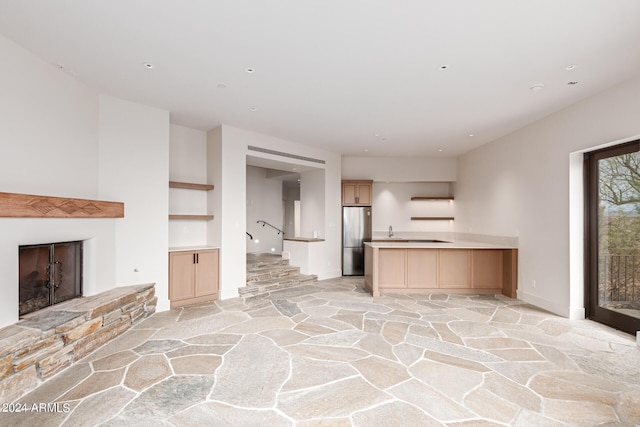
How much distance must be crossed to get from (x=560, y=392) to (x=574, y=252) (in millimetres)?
2667

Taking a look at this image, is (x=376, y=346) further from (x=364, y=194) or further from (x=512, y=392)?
(x=364, y=194)

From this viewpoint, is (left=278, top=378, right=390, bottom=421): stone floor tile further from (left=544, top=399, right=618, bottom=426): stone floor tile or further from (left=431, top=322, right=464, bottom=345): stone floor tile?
(left=431, top=322, right=464, bottom=345): stone floor tile

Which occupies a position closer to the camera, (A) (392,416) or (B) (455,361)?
(A) (392,416)

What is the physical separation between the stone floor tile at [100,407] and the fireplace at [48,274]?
4.59ft

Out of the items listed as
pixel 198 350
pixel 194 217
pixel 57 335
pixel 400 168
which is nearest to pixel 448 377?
pixel 198 350

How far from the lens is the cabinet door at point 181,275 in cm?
484

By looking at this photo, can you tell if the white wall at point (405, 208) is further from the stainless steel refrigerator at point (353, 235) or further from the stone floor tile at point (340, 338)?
the stone floor tile at point (340, 338)

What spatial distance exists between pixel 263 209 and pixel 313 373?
21.5 feet

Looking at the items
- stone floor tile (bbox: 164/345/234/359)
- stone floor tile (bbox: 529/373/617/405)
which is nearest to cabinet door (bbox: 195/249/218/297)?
stone floor tile (bbox: 164/345/234/359)

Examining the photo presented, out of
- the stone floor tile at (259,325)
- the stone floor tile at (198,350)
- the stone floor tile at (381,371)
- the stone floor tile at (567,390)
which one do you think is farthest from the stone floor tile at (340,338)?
the stone floor tile at (567,390)

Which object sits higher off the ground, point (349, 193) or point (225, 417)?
point (349, 193)

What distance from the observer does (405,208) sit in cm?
836

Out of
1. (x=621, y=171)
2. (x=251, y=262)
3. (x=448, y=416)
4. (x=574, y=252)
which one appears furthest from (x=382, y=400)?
(x=251, y=262)

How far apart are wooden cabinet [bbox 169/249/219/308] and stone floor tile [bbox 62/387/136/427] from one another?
2.44 metres
